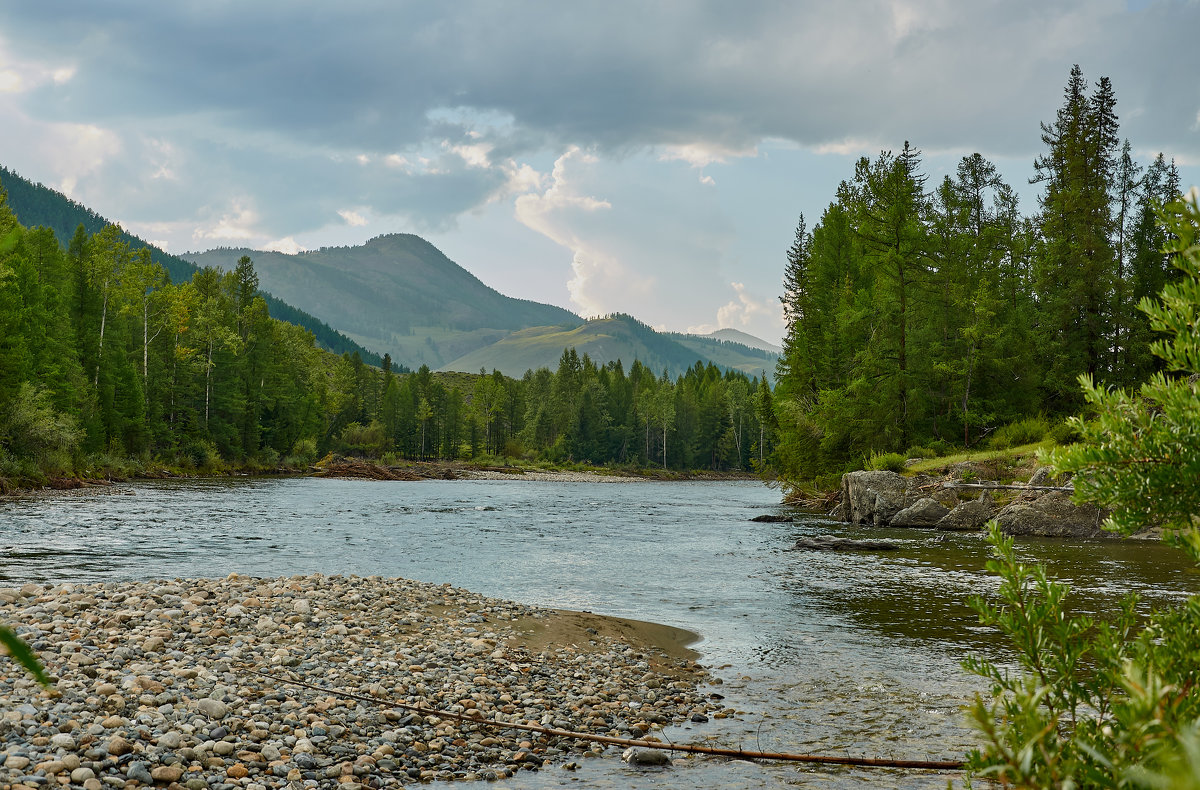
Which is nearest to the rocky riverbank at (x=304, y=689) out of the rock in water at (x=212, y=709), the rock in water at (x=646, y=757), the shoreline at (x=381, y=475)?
the rock in water at (x=212, y=709)

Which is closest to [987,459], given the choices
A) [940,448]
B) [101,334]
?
[940,448]

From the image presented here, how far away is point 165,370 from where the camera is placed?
64.1 m

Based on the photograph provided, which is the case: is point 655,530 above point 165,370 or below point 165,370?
below

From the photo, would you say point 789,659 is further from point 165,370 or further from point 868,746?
point 165,370

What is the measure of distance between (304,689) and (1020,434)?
34199 mm

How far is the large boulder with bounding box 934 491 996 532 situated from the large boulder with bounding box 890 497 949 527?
0.78 m

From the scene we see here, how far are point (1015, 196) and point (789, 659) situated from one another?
2011 inches

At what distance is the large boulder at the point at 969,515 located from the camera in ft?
98.1

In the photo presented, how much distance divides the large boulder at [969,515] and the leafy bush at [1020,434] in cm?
523

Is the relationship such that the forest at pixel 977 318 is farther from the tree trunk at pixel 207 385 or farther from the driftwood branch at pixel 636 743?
the tree trunk at pixel 207 385

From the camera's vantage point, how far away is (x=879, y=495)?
33.3m

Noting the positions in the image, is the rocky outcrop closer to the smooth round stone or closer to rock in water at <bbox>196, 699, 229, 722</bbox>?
rock in water at <bbox>196, 699, 229, 722</bbox>

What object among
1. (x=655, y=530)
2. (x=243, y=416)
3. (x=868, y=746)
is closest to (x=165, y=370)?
(x=243, y=416)

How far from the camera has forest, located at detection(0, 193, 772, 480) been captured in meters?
43.8
